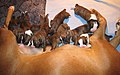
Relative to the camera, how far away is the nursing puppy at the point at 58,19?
246 centimetres

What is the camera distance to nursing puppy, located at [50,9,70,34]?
246 centimetres

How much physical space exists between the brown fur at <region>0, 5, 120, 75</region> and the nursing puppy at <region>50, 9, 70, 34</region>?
2.01ft

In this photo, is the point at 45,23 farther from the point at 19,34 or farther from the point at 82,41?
the point at 82,41

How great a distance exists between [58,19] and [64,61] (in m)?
0.95

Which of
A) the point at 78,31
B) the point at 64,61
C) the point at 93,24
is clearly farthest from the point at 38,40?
the point at 64,61

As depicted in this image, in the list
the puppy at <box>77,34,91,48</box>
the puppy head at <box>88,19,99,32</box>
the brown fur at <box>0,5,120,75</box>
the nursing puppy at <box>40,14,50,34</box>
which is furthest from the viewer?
the nursing puppy at <box>40,14,50,34</box>

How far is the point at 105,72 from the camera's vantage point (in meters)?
1.63

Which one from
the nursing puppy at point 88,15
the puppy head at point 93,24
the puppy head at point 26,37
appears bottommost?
the puppy head at point 26,37

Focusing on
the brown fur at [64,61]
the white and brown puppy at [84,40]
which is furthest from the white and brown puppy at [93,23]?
the brown fur at [64,61]

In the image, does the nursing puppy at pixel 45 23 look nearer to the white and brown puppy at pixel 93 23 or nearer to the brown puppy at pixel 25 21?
the brown puppy at pixel 25 21

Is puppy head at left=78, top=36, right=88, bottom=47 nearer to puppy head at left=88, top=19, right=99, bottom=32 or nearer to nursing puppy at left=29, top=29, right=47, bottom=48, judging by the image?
puppy head at left=88, top=19, right=99, bottom=32

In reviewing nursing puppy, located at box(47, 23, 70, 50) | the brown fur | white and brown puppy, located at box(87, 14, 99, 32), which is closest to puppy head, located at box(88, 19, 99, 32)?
white and brown puppy, located at box(87, 14, 99, 32)

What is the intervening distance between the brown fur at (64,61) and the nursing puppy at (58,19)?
61cm

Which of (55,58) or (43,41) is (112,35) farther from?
(55,58)
